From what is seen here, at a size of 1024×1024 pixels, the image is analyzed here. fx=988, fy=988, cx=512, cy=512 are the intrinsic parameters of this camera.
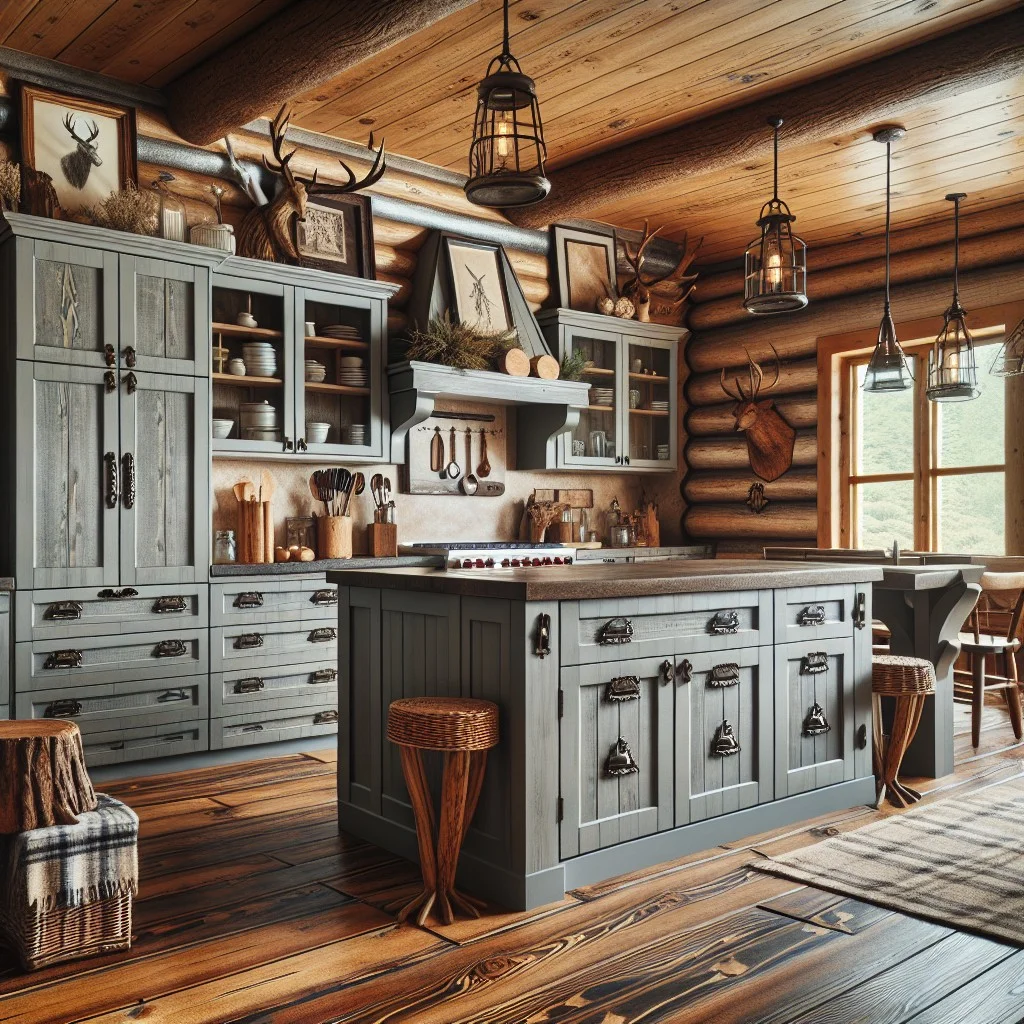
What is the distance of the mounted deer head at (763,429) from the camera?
7.71 m

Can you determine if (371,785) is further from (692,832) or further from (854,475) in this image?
(854,475)

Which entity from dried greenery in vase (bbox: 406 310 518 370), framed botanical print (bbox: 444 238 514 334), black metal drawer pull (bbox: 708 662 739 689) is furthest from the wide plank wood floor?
framed botanical print (bbox: 444 238 514 334)

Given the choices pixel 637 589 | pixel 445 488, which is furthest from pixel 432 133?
pixel 637 589

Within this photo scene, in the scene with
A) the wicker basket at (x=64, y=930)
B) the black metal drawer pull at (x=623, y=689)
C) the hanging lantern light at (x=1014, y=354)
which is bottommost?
the wicker basket at (x=64, y=930)

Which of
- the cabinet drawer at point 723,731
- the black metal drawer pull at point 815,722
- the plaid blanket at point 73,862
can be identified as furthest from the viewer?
the black metal drawer pull at point 815,722

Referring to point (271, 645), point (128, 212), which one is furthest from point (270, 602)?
point (128, 212)

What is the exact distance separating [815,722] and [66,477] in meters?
3.50

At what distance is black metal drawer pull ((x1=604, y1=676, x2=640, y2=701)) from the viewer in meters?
3.35

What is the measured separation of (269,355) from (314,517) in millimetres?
996

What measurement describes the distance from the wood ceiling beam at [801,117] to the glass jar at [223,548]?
3.11m

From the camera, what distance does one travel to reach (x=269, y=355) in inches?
215

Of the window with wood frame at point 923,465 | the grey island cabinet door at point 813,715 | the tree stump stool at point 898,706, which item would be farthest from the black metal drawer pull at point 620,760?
the window with wood frame at point 923,465

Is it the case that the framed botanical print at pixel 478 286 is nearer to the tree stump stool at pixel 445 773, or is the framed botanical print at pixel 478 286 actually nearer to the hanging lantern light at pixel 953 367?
the hanging lantern light at pixel 953 367

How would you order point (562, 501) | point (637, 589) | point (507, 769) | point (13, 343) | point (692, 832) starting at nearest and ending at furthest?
point (507, 769), point (637, 589), point (692, 832), point (13, 343), point (562, 501)
